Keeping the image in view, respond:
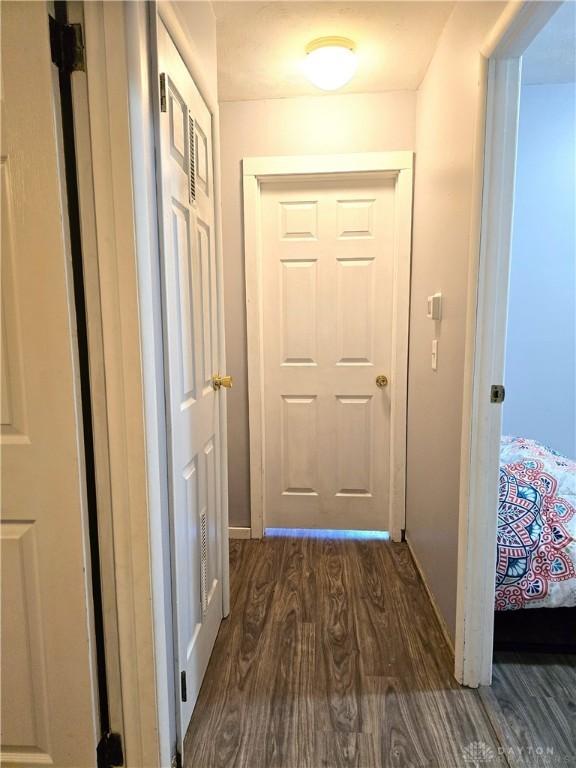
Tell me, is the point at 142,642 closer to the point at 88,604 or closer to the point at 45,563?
the point at 88,604

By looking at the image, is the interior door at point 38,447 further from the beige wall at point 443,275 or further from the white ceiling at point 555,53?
the white ceiling at point 555,53

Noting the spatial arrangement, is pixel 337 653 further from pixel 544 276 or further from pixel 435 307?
pixel 544 276

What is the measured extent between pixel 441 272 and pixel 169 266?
3.85 ft

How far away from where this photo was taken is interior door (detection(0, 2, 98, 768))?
3.05 ft

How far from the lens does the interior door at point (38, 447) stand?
36.5 inches

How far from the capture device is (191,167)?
1.37 m

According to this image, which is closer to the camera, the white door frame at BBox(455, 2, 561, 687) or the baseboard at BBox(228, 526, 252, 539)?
the white door frame at BBox(455, 2, 561, 687)

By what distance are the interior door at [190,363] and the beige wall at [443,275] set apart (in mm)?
906

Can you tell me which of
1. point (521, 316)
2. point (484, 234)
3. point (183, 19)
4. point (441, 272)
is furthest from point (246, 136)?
point (521, 316)

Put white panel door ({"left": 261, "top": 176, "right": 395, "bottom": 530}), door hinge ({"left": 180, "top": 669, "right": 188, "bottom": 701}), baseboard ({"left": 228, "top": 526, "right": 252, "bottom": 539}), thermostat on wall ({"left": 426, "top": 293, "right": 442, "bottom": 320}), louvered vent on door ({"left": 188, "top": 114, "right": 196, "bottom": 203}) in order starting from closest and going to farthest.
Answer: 1. door hinge ({"left": 180, "top": 669, "right": 188, "bottom": 701})
2. louvered vent on door ({"left": 188, "top": 114, "right": 196, "bottom": 203})
3. thermostat on wall ({"left": 426, "top": 293, "right": 442, "bottom": 320})
4. white panel door ({"left": 261, "top": 176, "right": 395, "bottom": 530})
5. baseboard ({"left": 228, "top": 526, "right": 252, "bottom": 539})

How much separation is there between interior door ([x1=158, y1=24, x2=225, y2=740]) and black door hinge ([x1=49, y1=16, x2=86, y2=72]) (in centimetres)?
19

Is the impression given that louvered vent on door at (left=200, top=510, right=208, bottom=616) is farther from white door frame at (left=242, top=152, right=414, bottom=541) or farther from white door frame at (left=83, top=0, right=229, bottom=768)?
white door frame at (left=242, top=152, right=414, bottom=541)

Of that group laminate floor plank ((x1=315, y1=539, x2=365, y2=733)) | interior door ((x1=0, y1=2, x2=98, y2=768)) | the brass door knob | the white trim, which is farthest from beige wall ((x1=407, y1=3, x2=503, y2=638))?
interior door ((x1=0, y1=2, x2=98, y2=768))

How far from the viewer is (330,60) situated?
1.87m
